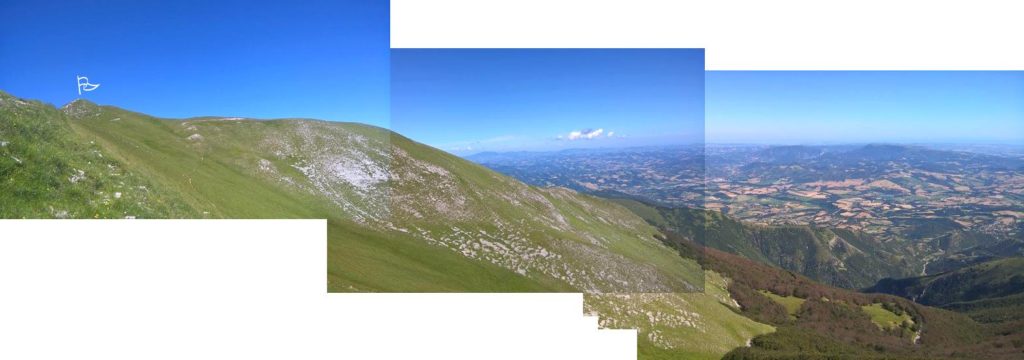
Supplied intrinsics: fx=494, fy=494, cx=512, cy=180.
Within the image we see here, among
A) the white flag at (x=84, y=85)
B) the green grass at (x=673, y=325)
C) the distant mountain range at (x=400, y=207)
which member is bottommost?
the green grass at (x=673, y=325)

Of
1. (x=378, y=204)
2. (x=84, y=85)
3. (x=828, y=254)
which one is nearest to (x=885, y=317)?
(x=378, y=204)

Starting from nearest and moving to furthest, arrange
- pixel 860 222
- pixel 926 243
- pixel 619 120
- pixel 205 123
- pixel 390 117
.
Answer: pixel 390 117
pixel 619 120
pixel 205 123
pixel 860 222
pixel 926 243

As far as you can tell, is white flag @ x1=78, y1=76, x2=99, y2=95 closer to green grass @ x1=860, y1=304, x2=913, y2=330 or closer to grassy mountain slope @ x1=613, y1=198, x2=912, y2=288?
green grass @ x1=860, y1=304, x2=913, y2=330

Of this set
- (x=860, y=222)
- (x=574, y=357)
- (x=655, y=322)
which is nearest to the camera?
(x=574, y=357)

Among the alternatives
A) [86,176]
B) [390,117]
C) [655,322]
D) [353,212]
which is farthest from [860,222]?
[86,176]

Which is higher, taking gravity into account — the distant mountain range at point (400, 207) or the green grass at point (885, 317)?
the distant mountain range at point (400, 207)

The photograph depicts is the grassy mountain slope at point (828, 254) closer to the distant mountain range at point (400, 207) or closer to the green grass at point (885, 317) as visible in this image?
the green grass at point (885, 317)

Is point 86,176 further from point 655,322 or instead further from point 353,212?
point 655,322

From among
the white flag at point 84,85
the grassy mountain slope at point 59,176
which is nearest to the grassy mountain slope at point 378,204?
the grassy mountain slope at point 59,176

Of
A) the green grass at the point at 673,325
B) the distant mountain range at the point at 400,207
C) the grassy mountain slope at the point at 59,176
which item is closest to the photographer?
the grassy mountain slope at the point at 59,176

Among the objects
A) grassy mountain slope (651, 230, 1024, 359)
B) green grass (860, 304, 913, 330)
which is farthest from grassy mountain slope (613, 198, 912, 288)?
grassy mountain slope (651, 230, 1024, 359)
